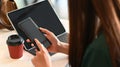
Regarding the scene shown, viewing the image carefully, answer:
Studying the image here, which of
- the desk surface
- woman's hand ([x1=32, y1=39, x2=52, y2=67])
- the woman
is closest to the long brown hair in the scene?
the woman

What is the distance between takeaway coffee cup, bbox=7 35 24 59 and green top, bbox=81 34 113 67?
1.43ft

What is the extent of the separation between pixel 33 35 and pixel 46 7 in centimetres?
31

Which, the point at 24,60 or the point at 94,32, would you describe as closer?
the point at 94,32

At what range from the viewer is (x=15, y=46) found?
1.05 meters

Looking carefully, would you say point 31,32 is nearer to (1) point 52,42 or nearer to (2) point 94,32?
(1) point 52,42

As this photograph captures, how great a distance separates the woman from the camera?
63 centimetres

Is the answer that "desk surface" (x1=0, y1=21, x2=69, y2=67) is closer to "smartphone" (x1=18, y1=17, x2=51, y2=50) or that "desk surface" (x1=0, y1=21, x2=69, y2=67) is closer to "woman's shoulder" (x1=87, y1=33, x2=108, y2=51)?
"smartphone" (x1=18, y1=17, x2=51, y2=50)

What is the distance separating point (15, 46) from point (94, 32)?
44 cm

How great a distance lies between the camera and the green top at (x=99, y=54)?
66 cm

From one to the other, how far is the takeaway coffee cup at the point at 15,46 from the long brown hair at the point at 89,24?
317 mm

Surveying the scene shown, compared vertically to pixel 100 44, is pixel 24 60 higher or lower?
lower

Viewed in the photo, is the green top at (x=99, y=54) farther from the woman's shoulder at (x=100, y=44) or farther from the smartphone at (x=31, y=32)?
the smartphone at (x=31, y=32)

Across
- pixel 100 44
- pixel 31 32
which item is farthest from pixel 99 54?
pixel 31 32

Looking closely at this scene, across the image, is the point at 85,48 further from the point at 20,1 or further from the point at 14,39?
the point at 20,1
